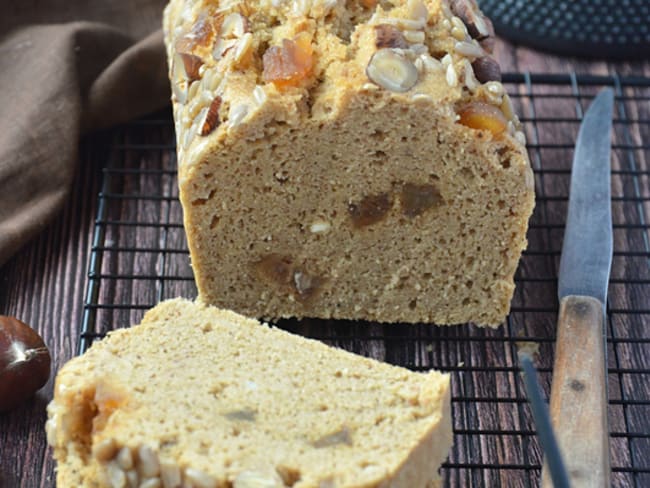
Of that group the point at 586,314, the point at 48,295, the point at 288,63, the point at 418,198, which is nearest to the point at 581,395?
→ the point at 586,314

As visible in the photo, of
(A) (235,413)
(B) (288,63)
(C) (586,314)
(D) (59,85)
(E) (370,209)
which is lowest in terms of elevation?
(A) (235,413)

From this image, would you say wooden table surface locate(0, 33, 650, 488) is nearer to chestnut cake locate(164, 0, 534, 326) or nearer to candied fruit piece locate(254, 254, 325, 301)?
chestnut cake locate(164, 0, 534, 326)

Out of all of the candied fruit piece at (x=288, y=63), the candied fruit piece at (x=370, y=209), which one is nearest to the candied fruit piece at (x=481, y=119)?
the candied fruit piece at (x=370, y=209)

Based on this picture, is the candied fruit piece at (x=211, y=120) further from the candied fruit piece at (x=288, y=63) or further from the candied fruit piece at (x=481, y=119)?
the candied fruit piece at (x=481, y=119)

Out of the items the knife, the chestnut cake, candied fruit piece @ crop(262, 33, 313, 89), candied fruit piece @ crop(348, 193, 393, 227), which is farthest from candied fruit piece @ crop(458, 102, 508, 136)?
the knife

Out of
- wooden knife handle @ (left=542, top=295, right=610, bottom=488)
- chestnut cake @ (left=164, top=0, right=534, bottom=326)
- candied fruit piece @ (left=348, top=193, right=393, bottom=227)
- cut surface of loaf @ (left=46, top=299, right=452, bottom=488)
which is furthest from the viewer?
candied fruit piece @ (left=348, top=193, right=393, bottom=227)

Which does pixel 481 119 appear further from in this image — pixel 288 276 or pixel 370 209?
pixel 288 276
